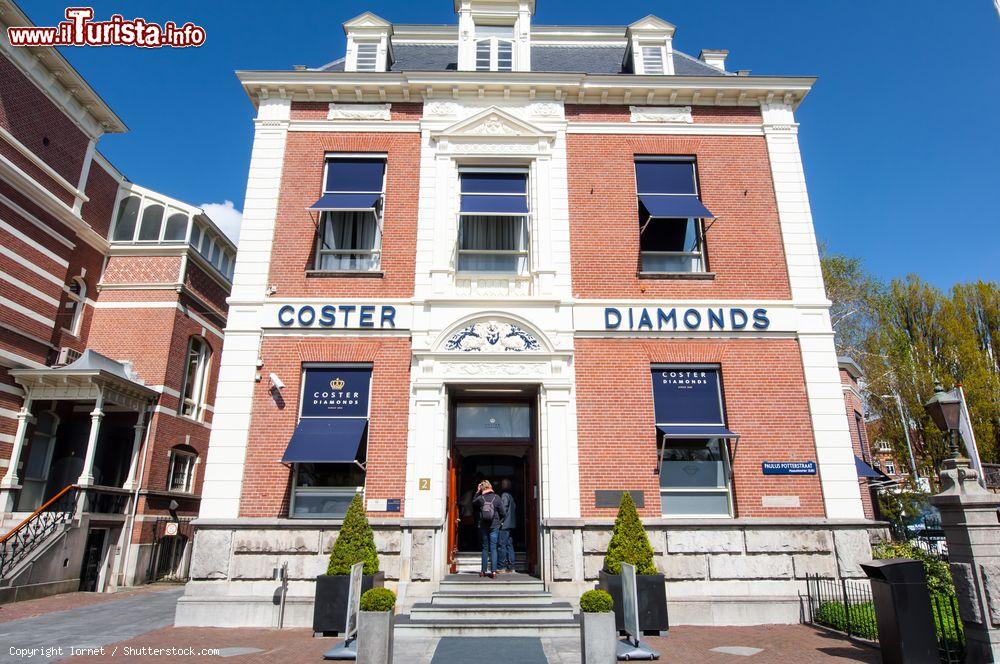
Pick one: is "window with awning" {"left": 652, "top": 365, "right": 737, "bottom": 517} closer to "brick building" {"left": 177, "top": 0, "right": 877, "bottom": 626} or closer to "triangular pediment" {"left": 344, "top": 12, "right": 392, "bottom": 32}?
"brick building" {"left": 177, "top": 0, "right": 877, "bottom": 626}

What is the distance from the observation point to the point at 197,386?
22672 millimetres

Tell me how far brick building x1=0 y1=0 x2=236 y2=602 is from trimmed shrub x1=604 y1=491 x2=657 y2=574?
A: 14652mm

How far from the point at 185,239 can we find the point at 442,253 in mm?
13798

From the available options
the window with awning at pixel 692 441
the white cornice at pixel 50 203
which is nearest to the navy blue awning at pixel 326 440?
the window with awning at pixel 692 441

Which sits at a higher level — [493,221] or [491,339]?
[493,221]

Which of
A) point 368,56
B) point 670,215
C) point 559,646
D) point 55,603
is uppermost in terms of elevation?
point 368,56

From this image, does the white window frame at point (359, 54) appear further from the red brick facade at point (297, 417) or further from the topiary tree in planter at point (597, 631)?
the topiary tree in planter at point (597, 631)

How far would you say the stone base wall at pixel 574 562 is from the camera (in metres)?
10.8

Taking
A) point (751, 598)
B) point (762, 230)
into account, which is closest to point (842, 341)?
point (762, 230)

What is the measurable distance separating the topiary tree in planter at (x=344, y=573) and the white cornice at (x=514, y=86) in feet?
32.5

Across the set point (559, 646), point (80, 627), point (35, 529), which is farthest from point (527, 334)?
point (35, 529)

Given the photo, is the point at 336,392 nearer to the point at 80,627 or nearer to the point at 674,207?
the point at 80,627

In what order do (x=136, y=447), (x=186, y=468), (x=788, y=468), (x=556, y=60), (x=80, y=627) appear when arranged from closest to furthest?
(x=80, y=627) < (x=788, y=468) < (x=556, y=60) < (x=136, y=447) < (x=186, y=468)

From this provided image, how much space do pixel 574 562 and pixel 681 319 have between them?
5749 millimetres
